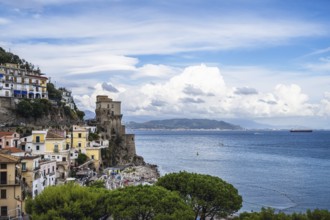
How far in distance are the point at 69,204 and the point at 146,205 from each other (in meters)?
5.48

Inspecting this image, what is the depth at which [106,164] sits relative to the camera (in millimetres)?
80000

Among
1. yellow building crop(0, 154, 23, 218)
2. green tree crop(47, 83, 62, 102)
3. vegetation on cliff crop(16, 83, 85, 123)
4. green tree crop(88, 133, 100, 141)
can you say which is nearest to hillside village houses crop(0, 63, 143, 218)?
yellow building crop(0, 154, 23, 218)

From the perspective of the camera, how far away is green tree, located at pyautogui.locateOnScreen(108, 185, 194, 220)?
27.9 m

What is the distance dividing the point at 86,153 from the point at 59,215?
146 ft

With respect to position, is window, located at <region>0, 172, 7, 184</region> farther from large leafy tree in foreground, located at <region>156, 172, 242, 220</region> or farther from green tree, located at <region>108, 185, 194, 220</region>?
large leafy tree in foreground, located at <region>156, 172, 242, 220</region>

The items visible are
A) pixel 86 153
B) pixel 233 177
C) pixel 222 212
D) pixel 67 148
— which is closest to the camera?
pixel 222 212

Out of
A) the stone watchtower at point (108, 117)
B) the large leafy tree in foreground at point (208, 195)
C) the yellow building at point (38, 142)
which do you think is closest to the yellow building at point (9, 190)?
the large leafy tree in foreground at point (208, 195)

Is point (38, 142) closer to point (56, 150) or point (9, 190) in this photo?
point (56, 150)

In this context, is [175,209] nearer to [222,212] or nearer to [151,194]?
[151,194]

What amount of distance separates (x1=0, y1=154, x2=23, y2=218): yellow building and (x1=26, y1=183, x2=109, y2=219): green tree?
7.83 m

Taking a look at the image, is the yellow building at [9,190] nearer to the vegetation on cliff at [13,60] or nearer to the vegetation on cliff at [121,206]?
the vegetation on cliff at [121,206]

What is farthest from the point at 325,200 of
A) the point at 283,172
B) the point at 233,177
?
the point at 283,172

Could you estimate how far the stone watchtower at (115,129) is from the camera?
9212cm

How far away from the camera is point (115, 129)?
312ft
